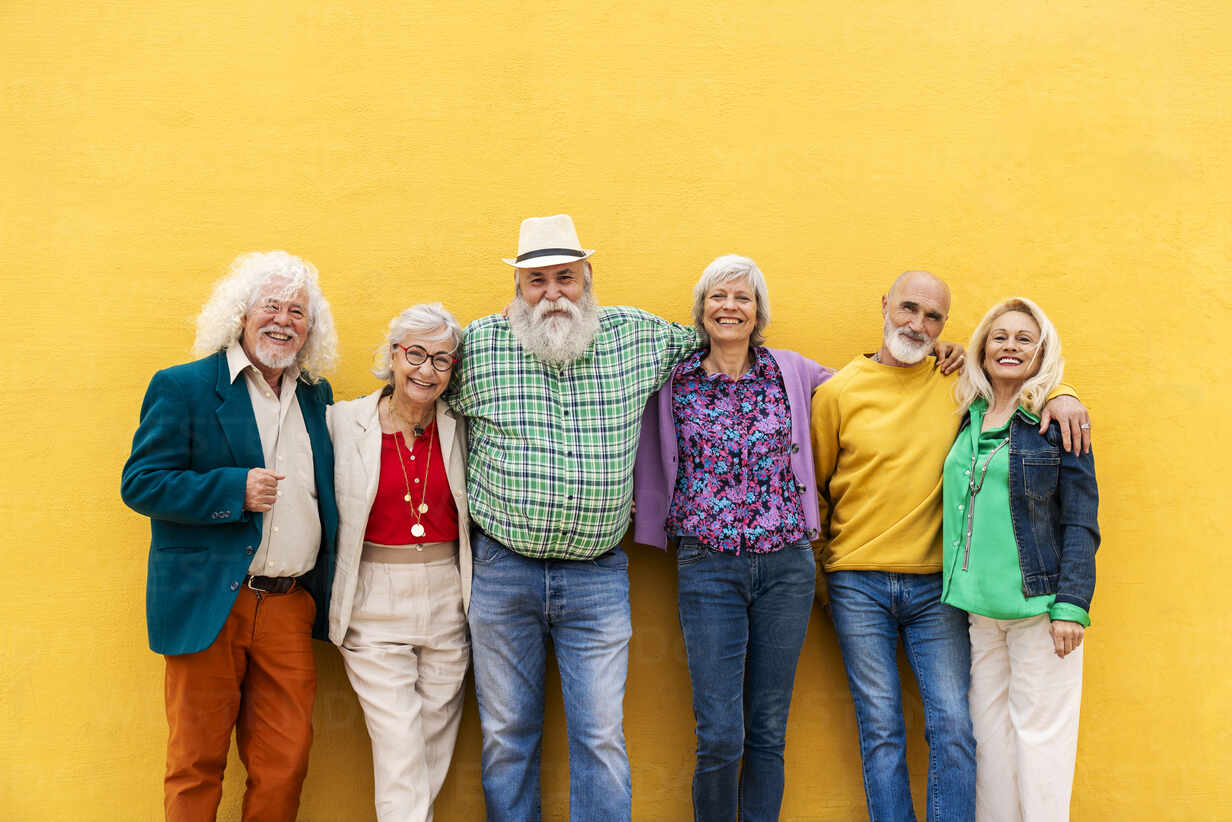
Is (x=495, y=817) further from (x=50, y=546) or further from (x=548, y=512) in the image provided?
(x=50, y=546)

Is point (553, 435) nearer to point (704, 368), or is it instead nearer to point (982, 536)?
point (704, 368)

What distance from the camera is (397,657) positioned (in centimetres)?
303

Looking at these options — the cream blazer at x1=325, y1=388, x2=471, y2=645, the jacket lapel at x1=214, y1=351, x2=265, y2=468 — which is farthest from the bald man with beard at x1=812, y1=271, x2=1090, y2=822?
the jacket lapel at x1=214, y1=351, x2=265, y2=468

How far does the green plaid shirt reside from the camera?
2943mm

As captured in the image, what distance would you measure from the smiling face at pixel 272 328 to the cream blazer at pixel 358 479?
310 millimetres

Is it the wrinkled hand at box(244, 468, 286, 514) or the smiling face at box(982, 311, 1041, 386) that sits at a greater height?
the smiling face at box(982, 311, 1041, 386)

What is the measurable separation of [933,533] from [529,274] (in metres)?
1.87

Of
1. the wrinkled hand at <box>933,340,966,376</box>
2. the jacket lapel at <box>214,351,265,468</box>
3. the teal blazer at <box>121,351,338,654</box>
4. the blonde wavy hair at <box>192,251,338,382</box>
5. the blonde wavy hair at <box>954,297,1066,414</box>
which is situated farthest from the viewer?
the wrinkled hand at <box>933,340,966,376</box>

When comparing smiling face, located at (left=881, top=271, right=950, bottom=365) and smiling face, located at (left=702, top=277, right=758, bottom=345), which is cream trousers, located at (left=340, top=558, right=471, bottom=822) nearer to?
smiling face, located at (left=702, top=277, right=758, bottom=345)

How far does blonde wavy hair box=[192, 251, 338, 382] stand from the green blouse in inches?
95.6

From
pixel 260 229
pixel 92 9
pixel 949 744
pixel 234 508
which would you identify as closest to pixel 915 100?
pixel 949 744

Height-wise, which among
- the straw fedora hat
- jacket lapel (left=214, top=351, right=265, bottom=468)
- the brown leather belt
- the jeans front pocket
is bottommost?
the brown leather belt

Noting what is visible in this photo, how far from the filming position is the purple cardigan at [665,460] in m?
3.14

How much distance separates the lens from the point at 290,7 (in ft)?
11.6
